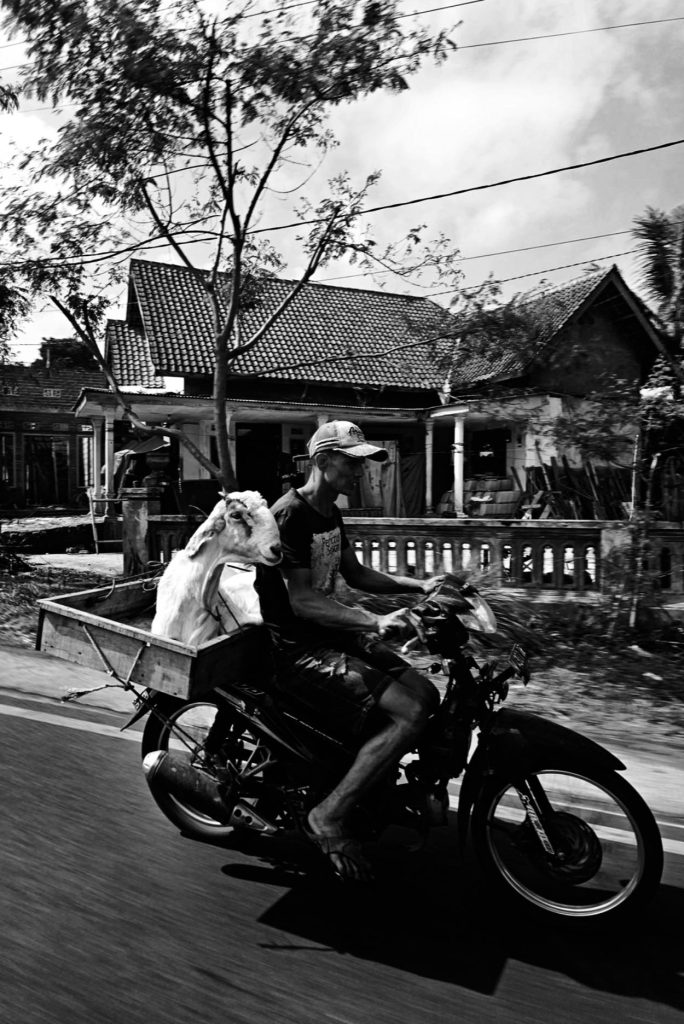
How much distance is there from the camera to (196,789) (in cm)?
336

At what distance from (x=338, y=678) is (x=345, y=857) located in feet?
2.11

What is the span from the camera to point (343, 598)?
8.03 meters

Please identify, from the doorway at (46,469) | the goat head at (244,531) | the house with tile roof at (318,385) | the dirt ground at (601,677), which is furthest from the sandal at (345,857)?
the doorway at (46,469)

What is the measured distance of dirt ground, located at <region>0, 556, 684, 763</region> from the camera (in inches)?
220

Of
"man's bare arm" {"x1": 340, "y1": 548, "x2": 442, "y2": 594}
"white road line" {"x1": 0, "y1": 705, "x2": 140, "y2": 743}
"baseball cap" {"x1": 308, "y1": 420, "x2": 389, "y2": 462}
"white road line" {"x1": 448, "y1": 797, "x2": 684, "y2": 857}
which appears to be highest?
"baseball cap" {"x1": 308, "y1": 420, "x2": 389, "y2": 462}

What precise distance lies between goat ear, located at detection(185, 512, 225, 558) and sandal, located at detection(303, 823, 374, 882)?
3.97ft

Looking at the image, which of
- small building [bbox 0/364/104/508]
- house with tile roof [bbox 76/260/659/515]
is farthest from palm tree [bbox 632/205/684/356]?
small building [bbox 0/364/104/508]

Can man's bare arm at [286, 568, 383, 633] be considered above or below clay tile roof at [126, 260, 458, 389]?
below

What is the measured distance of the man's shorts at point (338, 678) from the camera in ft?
10.0

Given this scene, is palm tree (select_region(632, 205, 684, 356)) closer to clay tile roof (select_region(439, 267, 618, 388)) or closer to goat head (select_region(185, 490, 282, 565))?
clay tile roof (select_region(439, 267, 618, 388))

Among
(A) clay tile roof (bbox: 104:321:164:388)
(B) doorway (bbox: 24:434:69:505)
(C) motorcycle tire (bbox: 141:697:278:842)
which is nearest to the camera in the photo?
(C) motorcycle tire (bbox: 141:697:278:842)

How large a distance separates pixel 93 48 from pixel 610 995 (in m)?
Result: 9.31

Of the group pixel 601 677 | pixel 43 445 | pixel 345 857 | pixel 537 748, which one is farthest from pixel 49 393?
pixel 537 748

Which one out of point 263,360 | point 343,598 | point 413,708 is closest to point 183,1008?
point 413,708
